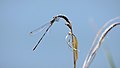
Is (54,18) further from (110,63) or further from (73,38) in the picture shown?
(110,63)

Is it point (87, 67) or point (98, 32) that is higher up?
point (98, 32)

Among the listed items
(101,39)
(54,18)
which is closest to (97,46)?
(101,39)

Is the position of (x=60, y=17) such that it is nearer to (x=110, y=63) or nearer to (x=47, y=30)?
(x=47, y=30)

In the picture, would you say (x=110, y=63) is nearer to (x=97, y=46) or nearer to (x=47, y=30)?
(x=97, y=46)

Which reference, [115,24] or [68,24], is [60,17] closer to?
[68,24]

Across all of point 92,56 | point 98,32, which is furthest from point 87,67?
point 98,32

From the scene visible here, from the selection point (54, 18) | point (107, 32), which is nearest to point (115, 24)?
point (107, 32)

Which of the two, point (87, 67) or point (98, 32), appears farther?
point (98, 32)
